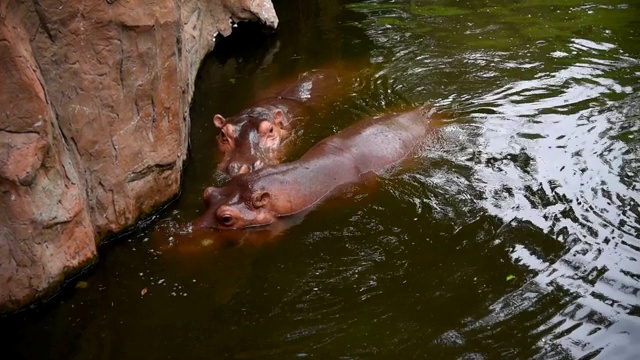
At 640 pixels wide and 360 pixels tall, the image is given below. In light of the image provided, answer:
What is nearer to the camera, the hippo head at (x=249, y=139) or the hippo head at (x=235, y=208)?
the hippo head at (x=235, y=208)

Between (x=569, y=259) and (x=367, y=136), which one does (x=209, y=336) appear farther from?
(x=367, y=136)

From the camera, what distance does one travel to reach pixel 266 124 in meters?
7.35

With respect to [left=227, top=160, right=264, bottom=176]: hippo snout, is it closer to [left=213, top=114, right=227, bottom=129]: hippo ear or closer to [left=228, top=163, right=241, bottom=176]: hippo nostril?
[left=228, top=163, right=241, bottom=176]: hippo nostril

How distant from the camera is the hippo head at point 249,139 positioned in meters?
6.90

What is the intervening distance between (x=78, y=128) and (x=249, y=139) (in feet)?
7.24

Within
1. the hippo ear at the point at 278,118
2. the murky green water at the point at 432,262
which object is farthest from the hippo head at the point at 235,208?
the hippo ear at the point at 278,118

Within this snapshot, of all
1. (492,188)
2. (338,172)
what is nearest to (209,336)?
(338,172)

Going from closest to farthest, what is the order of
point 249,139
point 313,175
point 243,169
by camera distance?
point 313,175, point 243,169, point 249,139

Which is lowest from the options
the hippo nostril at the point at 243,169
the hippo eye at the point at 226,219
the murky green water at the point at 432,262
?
the murky green water at the point at 432,262

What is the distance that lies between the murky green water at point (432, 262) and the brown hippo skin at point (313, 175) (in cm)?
22

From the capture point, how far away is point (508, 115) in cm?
759

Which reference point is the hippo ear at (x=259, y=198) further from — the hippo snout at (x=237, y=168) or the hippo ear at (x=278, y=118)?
the hippo ear at (x=278, y=118)

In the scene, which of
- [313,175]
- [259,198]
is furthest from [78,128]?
[313,175]

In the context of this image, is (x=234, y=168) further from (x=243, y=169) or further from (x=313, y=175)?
(x=313, y=175)
